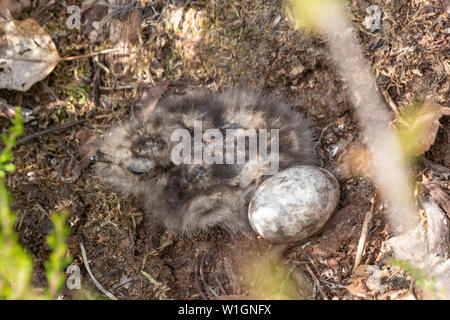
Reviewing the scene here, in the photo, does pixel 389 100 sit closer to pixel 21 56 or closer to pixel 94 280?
pixel 94 280

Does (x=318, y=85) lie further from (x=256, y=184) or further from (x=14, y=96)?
(x=14, y=96)

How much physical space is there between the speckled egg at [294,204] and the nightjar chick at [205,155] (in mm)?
240

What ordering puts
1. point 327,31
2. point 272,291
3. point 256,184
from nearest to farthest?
point 272,291
point 256,184
point 327,31

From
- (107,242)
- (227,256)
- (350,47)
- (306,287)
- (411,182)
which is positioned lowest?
(107,242)

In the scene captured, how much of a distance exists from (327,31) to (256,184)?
1.31m

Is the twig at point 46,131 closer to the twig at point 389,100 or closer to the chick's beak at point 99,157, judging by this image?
the chick's beak at point 99,157

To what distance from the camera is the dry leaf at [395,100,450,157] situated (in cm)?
291

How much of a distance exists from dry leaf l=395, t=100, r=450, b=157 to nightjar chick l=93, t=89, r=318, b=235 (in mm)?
660

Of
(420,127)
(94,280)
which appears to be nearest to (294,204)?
(420,127)

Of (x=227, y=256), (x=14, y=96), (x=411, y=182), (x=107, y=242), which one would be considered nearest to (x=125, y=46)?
(x=14, y=96)

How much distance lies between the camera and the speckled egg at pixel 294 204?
2842 mm

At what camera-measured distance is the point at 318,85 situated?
3.47 metres

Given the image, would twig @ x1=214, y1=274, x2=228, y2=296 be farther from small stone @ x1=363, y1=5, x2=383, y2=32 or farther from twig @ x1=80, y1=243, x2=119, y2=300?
small stone @ x1=363, y1=5, x2=383, y2=32

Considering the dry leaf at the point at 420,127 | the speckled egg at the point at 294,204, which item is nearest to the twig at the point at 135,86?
the speckled egg at the point at 294,204
